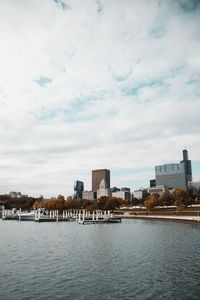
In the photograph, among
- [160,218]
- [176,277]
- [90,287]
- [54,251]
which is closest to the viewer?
[90,287]

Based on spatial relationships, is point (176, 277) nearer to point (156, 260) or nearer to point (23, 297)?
point (156, 260)

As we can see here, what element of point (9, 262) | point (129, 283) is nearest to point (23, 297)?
point (129, 283)

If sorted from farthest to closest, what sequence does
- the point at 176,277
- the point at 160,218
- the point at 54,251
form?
1. the point at 160,218
2. the point at 54,251
3. the point at 176,277

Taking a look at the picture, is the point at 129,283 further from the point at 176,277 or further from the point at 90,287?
the point at 176,277

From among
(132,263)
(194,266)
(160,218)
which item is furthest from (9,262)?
(160,218)

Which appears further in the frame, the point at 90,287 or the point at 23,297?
the point at 90,287

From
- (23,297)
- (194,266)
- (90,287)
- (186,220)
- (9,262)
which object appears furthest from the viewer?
(186,220)

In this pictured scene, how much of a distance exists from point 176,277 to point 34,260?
69.2ft

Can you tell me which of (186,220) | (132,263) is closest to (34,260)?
(132,263)

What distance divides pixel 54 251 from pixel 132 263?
53.4 feet

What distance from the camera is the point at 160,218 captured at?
461 feet

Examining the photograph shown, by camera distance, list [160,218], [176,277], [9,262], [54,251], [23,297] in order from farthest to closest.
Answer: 1. [160,218]
2. [54,251]
3. [9,262]
4. [176,277]
5. [23,297]

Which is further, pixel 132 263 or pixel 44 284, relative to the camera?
pixel 132 263

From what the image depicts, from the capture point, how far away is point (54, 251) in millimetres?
47969
